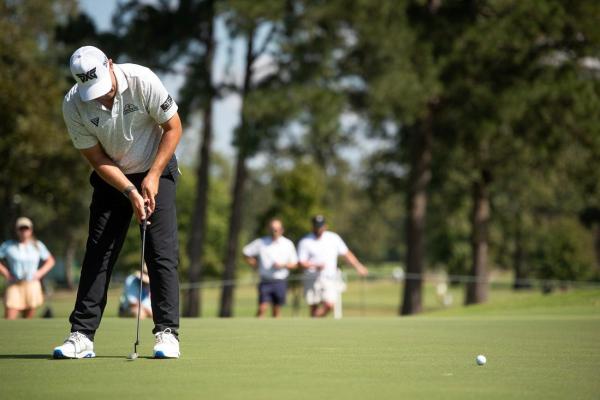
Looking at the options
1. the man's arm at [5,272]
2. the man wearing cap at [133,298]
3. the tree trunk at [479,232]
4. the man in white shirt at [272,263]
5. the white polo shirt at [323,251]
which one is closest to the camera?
the man wearing cap at [133,298]

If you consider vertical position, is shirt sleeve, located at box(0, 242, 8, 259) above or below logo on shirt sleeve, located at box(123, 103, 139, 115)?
below

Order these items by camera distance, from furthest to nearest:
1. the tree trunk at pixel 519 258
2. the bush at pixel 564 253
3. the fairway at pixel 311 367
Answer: the bush at pixel 564 253 → the tree trunk at pixel 519 258 → the fairway at pixel 311 367

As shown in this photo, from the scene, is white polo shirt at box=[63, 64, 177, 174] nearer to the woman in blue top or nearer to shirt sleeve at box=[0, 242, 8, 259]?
the woman in blue top

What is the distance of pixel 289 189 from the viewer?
48438 millimetres

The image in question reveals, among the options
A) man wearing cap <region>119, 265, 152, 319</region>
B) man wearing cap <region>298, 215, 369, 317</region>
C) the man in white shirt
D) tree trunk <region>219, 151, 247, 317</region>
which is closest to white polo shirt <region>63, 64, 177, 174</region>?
man wearing cap <region>119, 265, 152, 319</region>

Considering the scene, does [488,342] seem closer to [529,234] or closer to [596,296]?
[596,296]

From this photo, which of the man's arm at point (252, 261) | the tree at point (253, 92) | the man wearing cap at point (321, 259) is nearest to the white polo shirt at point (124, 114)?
the man wearing cap at point (321, 259)

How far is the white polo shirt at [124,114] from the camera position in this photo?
6352 mm

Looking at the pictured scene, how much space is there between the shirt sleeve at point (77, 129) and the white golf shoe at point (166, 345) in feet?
4.35

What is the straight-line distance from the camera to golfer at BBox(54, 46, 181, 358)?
633cm

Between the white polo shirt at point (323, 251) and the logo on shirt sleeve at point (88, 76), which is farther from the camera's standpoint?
the white polo shirt at point (323, 251)

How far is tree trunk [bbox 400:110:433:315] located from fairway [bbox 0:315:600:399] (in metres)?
21.4

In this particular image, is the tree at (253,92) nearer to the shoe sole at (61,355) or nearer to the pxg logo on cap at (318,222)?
the pxg logo on cap at (318,222)

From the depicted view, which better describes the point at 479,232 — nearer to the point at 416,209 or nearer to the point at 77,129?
the point at 416,209
